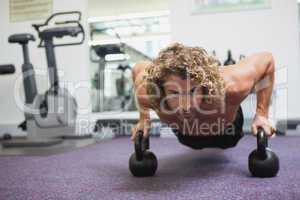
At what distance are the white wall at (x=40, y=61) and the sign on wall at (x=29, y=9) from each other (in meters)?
0.05

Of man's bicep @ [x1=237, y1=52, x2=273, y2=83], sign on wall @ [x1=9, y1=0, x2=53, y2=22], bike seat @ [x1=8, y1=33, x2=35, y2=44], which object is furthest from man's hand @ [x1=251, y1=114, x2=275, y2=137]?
sign on wall @ [x1=9, y1=0, x2=53, y2=22]

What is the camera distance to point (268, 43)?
2.80 metres

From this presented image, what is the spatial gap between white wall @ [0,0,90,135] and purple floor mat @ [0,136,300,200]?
1.41 m

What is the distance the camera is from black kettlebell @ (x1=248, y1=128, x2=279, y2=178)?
109cm

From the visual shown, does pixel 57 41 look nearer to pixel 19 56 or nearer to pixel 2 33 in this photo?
pixel 19 56

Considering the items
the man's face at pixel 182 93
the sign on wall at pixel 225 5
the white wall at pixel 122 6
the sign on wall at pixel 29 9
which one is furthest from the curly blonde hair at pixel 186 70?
the white wall at pixel 122 6

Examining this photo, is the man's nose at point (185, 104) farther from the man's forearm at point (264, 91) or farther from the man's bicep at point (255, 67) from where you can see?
the man's forearm at point (264, 91)

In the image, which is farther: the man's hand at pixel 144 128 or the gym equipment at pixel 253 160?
the man's hand at pixel 144 128

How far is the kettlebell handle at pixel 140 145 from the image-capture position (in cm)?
117

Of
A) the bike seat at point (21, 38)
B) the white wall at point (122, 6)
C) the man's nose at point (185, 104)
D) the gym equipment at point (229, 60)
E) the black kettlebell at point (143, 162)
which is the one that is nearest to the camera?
the man's nose at point (185, 104)

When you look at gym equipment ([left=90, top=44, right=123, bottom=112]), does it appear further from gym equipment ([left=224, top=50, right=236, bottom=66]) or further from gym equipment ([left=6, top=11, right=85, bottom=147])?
gym equipment ([left=224, top=50, right=236, bottom=66])

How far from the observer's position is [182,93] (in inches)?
37.1

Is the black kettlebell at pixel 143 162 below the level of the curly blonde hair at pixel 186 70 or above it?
below

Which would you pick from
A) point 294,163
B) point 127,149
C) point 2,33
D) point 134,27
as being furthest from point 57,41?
point 294,163
